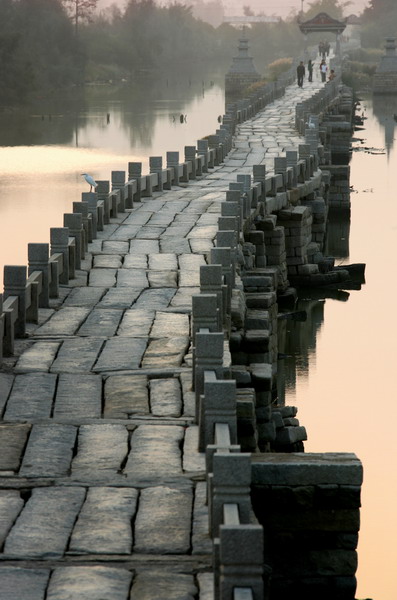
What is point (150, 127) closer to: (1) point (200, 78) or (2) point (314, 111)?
(2) point (314, 111)

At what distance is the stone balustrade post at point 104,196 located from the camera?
19.4 meters

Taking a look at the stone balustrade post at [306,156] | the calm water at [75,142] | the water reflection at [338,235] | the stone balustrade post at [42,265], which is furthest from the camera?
the calm water at [75,142]

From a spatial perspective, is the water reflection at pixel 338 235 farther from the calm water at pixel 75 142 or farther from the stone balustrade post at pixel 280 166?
the calm water at pixel 75 142

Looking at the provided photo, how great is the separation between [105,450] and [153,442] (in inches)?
14.5

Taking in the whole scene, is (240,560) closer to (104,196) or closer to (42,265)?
(42,265)

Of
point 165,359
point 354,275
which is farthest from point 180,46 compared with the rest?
point 165,359

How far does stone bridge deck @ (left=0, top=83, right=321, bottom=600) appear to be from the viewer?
7.21 meters

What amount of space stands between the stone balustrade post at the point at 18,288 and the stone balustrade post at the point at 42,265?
1173 millimetres

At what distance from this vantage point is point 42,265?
45.0 feet

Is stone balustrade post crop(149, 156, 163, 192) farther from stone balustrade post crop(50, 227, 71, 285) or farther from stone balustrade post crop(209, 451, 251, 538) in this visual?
stone balustrade post crop(209, 451, 251, 538)

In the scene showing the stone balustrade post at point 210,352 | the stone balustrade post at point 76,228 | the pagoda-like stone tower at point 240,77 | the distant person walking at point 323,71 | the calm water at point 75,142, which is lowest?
the calm water at point 75,142

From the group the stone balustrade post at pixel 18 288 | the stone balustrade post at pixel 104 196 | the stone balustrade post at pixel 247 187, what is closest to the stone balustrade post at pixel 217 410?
the stone balustrade post at pixel 18 288

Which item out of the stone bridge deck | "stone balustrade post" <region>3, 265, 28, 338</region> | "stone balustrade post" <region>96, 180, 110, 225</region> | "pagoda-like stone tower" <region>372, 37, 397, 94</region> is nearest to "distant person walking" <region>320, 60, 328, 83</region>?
"pagoda-like stone tower" <region>372, 37, 397, 94</region>

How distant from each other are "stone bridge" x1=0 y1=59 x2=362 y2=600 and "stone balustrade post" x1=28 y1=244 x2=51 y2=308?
2 cm
